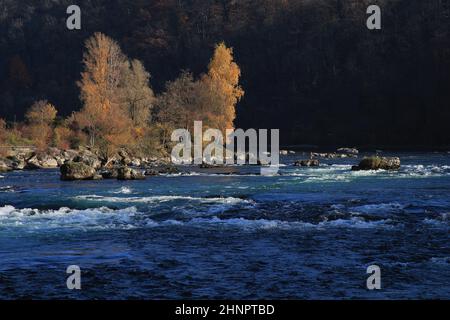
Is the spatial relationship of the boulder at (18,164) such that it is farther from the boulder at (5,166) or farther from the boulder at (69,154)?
the boulder at (69,154)

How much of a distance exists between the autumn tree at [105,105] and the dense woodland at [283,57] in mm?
25087

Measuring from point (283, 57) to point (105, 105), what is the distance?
8028cm

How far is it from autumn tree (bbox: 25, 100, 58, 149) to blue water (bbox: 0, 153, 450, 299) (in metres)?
30.2

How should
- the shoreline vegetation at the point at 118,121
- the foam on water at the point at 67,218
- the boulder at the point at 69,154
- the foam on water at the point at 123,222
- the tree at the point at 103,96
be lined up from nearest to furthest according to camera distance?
the foam on water at the point at 123,222 < the foam on water at the point at 67,218 < the shoreline vegetation at the point at 118,121 < the boulder at the point at 69,154 < the tree at the point at 103,96

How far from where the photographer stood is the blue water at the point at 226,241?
54.1ft

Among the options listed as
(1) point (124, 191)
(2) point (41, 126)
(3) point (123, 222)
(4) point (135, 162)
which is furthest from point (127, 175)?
(2) point (41, 126)

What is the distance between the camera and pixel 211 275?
1775 cm

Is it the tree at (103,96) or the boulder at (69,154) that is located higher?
the tree at (103,96)

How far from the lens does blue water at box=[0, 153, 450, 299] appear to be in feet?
54.1

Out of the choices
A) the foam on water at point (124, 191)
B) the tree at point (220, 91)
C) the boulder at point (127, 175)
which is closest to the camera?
the foam on water at point (124, 191)

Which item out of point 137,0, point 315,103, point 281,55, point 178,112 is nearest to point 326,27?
point 281,55

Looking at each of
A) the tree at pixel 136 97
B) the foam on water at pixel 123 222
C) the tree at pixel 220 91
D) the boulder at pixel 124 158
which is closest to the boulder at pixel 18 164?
the boulder at pixel 124 158

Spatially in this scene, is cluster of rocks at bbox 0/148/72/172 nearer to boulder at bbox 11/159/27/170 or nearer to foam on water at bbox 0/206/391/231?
boulder at bbox 11/159/27/170

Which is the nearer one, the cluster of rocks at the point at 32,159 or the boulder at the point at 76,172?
the boulder at the point at 76,172
